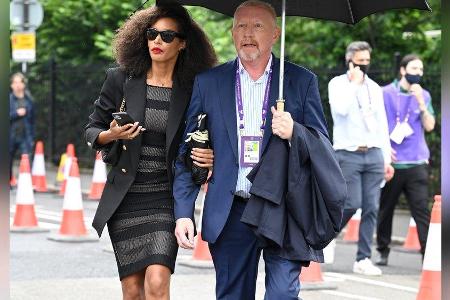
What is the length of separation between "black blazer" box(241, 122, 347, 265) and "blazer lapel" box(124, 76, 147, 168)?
30.0 inches

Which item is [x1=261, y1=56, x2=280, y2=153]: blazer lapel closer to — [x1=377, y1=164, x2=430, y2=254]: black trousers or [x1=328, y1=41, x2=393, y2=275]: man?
[x1=328, y1=41, x2=393, y2=275]: man

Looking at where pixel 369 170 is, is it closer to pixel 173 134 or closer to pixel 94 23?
pixel 173 134

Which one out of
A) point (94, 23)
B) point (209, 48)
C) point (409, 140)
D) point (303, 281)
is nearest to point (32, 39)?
point (94, 23)

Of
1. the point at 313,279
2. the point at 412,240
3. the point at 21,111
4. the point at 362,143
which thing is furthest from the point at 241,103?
the point at 21,111

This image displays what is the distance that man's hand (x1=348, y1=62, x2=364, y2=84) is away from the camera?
32.9ft

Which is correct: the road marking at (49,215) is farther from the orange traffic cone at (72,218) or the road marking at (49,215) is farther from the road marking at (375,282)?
the road marking at (375,282)

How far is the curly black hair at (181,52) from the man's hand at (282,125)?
0.81 m

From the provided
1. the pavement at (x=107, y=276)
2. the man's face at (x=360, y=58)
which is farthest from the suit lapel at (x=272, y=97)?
the man's face at (x=360, y=58)

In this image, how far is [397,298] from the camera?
8.60 meters

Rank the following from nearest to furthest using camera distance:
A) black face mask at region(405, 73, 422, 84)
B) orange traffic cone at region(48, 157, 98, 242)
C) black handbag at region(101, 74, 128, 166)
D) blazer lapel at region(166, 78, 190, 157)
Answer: blazer lapel at region(166, 78, 190, 157)
black handbag at region(101, 74, 128, 166)
black face mask at region(405, 73, 422, 84)
orange traffic cone at region(48, 157, 98, 242)

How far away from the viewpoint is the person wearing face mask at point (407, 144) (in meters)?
10.7

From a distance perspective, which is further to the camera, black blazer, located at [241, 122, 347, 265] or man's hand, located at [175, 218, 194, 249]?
man's hand, located at [175, 218, 194, 249]

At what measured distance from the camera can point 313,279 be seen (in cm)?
892

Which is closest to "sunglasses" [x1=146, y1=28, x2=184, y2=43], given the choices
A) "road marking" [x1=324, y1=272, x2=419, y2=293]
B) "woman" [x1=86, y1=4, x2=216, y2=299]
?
"woman" [x1=86, y1=4, x2=216, y2=299]
